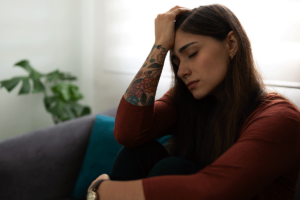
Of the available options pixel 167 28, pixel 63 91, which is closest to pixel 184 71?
pixel 167 28

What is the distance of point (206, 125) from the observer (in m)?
1.00

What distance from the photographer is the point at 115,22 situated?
200 centimetres

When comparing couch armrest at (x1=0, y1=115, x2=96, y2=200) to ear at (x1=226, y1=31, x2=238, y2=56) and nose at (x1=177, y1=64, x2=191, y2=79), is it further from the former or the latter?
ear at (x1=226, y1=31, x2=238, y2=56)

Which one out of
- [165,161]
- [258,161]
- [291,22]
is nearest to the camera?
[258,161]

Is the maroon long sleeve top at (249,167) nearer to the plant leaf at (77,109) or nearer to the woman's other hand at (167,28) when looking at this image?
the woman's other hand at (167,28)

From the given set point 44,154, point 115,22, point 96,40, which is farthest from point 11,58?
point 44,154

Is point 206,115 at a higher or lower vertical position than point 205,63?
lower

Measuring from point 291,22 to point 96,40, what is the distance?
1.58 m

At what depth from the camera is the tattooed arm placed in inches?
34.2

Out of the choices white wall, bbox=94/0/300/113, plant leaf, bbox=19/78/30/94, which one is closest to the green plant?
plant leaf, bbox=19/78/30/94

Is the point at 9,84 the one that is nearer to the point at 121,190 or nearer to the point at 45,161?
the point at 45,161

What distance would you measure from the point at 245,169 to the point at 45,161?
1026mm

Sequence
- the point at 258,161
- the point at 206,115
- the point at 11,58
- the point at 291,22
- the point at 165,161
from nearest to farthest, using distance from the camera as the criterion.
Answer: the point at 258,161, the point at 165,161, the point at 206,115, the point at 291,22, the point at 11,58

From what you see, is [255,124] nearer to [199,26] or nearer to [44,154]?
[199,26]
